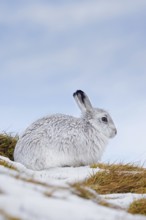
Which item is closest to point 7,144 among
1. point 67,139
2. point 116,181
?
point 67,139

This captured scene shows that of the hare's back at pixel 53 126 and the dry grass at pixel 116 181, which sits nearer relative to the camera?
the dry grass at pixel 116 181

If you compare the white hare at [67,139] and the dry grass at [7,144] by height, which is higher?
the dry grass at [7,144]

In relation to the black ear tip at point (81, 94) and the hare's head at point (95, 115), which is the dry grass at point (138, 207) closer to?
the hare's head at point (95, 115)

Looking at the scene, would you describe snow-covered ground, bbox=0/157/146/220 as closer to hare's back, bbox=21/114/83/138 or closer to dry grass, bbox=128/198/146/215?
dry grass, bbox=128/198/146/215

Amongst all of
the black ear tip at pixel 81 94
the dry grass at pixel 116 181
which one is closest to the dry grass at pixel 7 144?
the black ear tip at pixel 81 94

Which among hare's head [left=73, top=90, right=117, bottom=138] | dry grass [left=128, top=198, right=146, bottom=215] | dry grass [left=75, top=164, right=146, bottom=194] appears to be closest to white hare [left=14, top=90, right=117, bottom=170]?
hare's head [left=73, top=90, right=117, bottom=138]

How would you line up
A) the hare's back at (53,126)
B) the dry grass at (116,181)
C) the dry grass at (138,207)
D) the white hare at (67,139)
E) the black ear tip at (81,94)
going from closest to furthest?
the dry grass at (138,207), the dry grass at (116,181), the white hare at (67,139), the hare's back at (53,126), the black ear tip at (81,94)

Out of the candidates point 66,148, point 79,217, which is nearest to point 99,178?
point 66,148

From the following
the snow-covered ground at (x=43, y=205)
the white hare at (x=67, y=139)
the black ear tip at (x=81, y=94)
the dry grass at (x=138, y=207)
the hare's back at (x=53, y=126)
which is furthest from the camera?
the black ear tip at (x=81, y=94)

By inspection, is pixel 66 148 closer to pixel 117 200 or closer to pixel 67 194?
pixel 117 200
